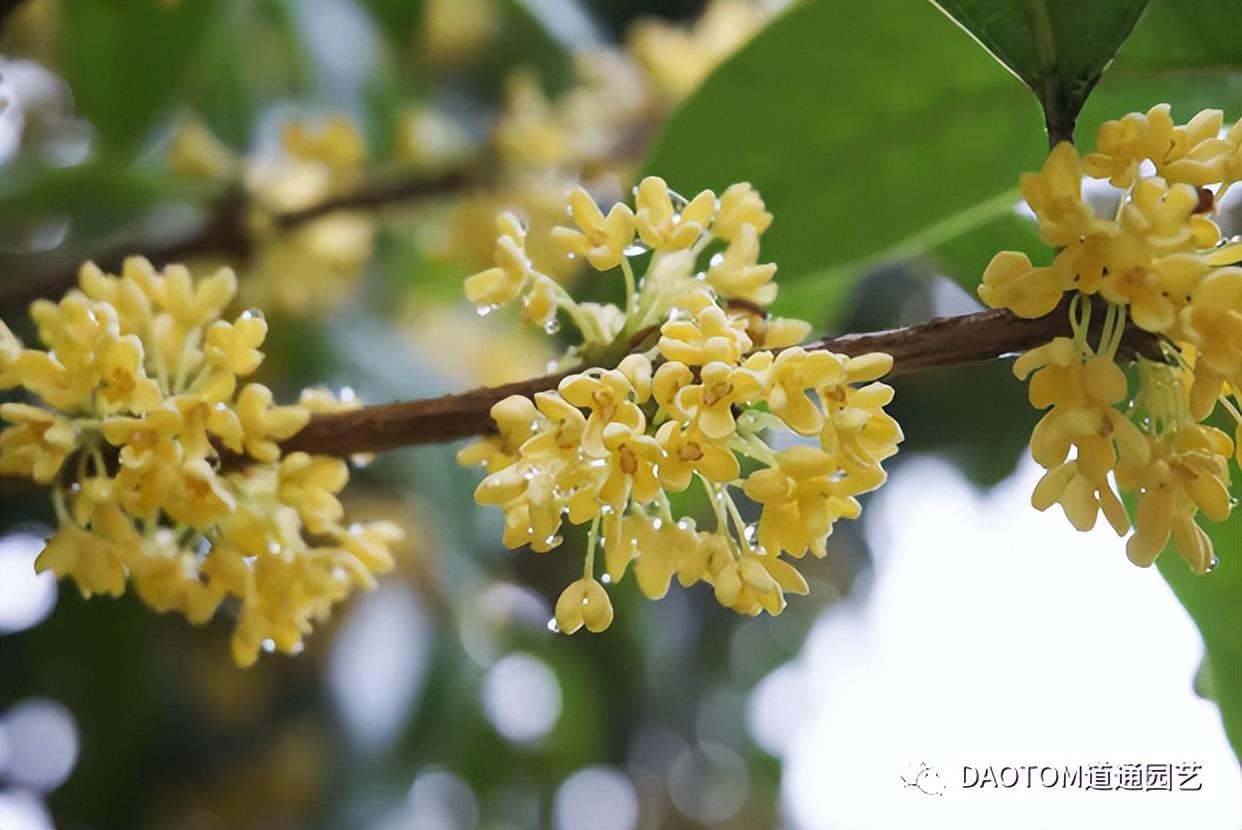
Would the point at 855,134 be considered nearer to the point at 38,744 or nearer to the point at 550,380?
the point at 550,380

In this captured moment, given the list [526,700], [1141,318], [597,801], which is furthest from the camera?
[526,700]

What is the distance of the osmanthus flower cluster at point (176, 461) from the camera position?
1.83ft

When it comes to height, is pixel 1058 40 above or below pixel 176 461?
above

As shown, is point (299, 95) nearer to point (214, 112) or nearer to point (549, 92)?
point (214, 112)

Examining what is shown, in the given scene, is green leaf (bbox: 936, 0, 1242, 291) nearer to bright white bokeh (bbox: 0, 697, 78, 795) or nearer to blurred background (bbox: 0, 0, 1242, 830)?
blurred background (bbox: 0, 0, 1242, 830)

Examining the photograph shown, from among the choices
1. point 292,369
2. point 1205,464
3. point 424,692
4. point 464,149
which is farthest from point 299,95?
point 1205,464

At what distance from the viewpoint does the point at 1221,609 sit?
663mm

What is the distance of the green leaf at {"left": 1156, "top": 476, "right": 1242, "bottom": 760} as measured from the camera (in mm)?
648

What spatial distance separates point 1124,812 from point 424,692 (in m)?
0.85

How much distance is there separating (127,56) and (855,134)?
0.70 meters

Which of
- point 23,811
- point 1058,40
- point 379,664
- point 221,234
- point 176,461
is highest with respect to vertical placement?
point 221,234

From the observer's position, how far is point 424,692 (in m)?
1.38

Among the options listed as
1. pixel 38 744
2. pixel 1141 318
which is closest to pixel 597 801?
pixel 38 744

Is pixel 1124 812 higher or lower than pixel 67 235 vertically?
lower
